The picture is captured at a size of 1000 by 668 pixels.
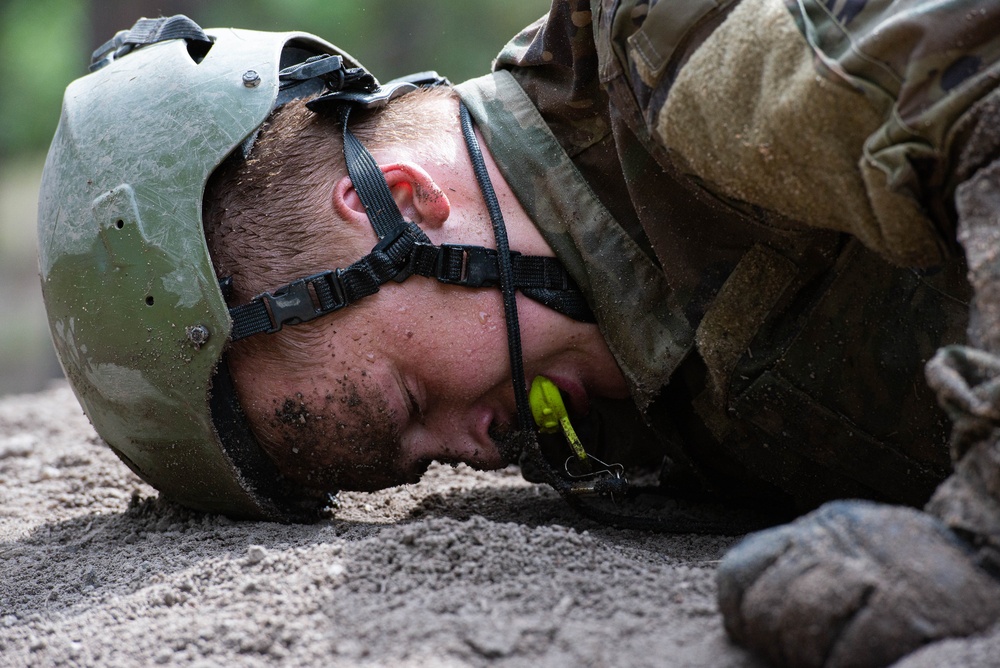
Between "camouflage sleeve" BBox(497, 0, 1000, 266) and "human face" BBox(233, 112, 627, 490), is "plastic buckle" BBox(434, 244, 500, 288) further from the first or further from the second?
"camouflage sleeve" BBox(497, 0, 1000, 266)

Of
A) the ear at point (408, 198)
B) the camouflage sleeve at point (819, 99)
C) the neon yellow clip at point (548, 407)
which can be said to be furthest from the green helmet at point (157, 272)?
the camouflage sleeve at point (819, 99)

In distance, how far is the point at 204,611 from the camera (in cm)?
177

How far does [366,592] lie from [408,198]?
95cm

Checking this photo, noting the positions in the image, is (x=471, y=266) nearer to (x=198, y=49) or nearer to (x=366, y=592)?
(x=366, y=592)

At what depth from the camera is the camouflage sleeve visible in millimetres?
1463

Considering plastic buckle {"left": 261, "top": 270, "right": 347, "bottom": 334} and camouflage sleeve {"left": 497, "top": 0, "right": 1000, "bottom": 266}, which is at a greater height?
camouflage sleeve {"left": 497, "top": 0, "right": 1000, "bottom": 266}

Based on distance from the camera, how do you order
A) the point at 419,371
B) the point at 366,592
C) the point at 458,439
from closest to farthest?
the point at 366,592
the point at 419,371
the point at 458,439

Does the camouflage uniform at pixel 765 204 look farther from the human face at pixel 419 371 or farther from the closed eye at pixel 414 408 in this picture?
the closed eye at pixel 414 408

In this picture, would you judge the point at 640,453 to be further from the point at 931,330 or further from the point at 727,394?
the point at 931,330

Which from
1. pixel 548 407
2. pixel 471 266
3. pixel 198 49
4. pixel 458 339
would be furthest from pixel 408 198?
pixel 198 49

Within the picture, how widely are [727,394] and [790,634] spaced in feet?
3.03

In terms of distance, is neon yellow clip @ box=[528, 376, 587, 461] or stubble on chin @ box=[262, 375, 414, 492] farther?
neon yellow clip @ box=[528, 376, 587, 461]

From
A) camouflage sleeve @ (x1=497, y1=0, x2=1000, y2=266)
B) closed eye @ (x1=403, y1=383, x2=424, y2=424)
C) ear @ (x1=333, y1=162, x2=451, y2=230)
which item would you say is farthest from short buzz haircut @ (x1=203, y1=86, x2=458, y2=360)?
camouflage sleeve @ (x1=497, y1=0, x2=1000, y2=266)

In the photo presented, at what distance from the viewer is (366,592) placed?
1.73 m
